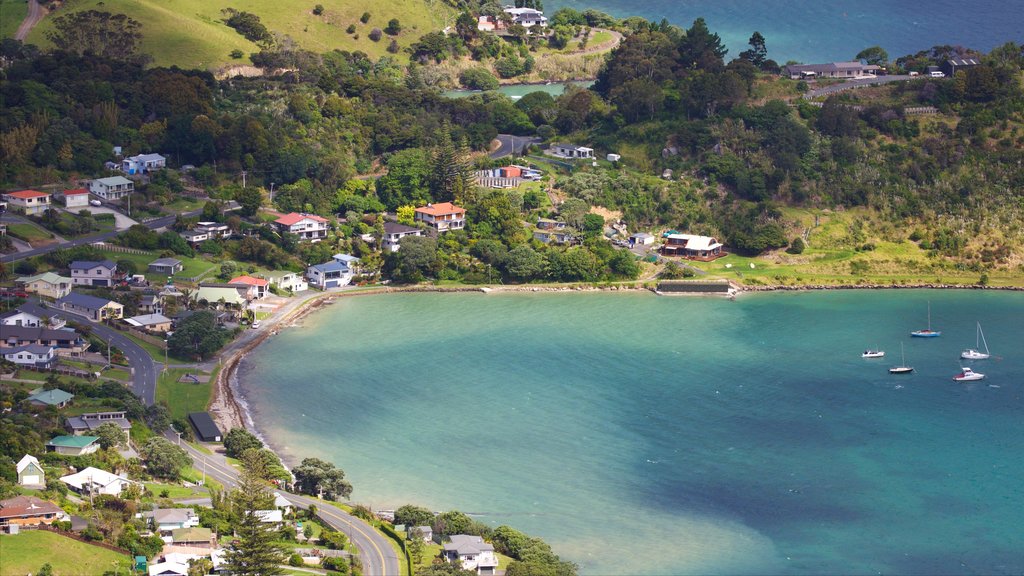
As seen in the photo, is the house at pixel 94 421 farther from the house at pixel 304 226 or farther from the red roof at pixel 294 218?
the red roof at pixel 294 218

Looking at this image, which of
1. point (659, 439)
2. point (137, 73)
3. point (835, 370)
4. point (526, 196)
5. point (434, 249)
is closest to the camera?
point (659, 439)

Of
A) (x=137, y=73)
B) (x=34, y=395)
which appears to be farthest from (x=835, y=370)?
(x=137, y=73)

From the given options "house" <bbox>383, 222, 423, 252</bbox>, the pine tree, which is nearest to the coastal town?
"house" <bbox>383, 222, 423, 252</bbox>

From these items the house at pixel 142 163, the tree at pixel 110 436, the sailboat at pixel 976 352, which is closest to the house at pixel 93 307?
the tree at pixel 110 436

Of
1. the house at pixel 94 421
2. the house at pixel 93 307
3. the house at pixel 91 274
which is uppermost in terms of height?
the house at pixel 91 274

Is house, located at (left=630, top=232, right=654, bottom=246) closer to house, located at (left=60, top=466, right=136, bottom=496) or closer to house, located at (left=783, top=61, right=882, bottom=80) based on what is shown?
house, located at (left=783, top=61, right=882, bottom=80)

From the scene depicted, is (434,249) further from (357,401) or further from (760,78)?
(760,78)
